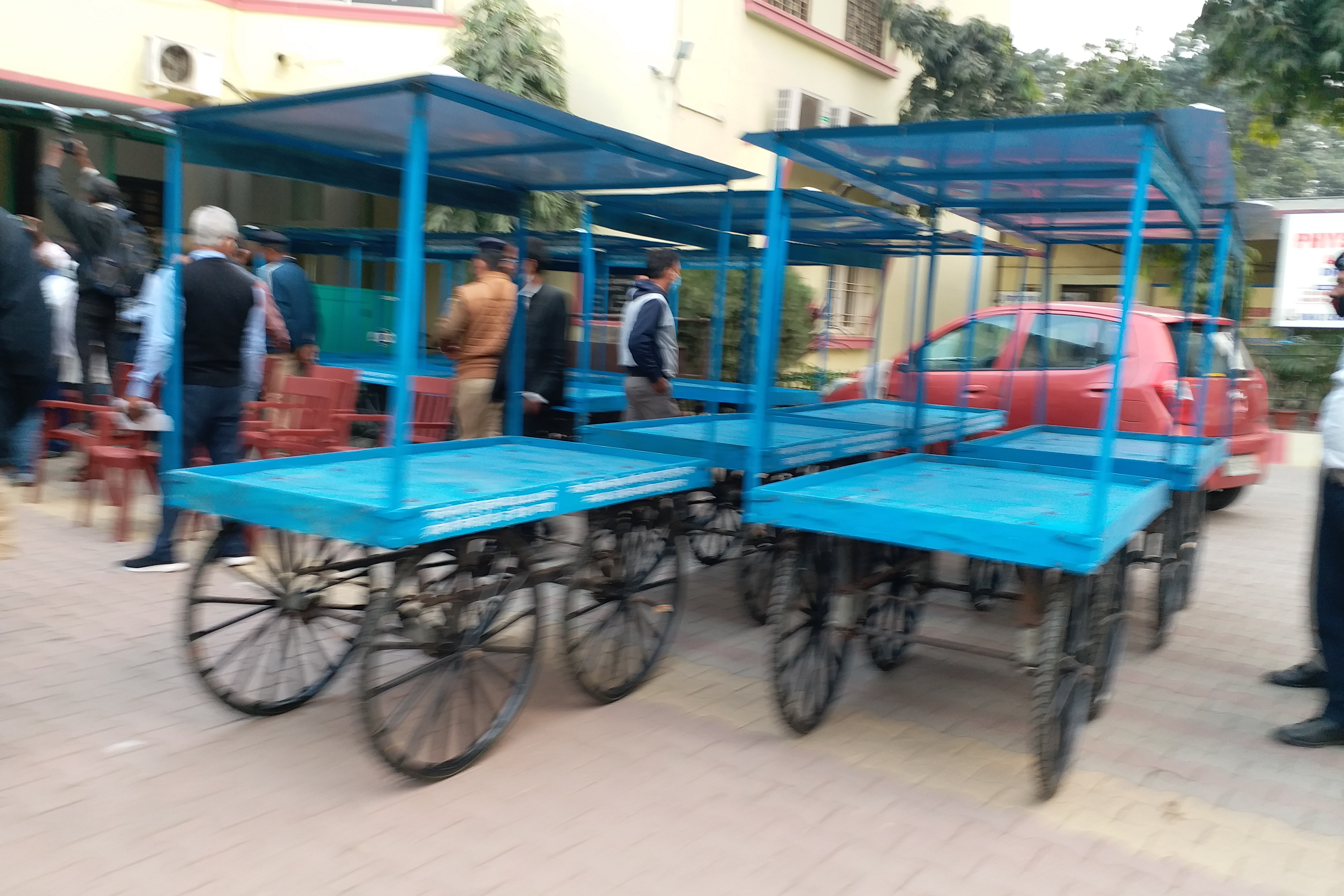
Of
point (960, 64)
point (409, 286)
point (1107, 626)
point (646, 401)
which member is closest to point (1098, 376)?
point (646, 401)

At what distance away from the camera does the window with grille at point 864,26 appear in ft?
52.0

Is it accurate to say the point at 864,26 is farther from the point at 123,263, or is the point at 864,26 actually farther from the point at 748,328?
the point at 123,263

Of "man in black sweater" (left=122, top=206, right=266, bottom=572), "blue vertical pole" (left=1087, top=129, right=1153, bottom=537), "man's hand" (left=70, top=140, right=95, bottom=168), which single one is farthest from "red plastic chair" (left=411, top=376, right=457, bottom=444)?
"blue vertical pole" (left=1087, top=129, right=1153, bottom=537)

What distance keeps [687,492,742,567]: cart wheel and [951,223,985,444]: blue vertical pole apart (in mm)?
1494

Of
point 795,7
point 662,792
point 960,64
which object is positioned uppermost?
point 795,7

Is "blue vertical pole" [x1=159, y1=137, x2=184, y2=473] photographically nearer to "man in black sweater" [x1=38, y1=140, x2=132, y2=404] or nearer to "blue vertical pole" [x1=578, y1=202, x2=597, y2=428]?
"man in black sweater" [x1=38, y1=140, x2=132, y2=404]

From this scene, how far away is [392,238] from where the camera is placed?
11305 millimetres

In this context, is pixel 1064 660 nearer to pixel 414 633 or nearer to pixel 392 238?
pixel 414 633

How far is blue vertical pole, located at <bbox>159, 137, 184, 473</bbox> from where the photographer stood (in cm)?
489

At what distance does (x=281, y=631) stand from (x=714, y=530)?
7.74ft

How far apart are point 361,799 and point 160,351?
3117 mm

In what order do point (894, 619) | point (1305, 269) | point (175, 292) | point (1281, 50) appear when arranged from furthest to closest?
point (1305, 269)
point (1281, 50)
point (175, 292)
point (894, 619)

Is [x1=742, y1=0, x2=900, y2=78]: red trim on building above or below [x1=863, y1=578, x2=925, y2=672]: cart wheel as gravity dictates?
above

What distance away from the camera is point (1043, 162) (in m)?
4.59
